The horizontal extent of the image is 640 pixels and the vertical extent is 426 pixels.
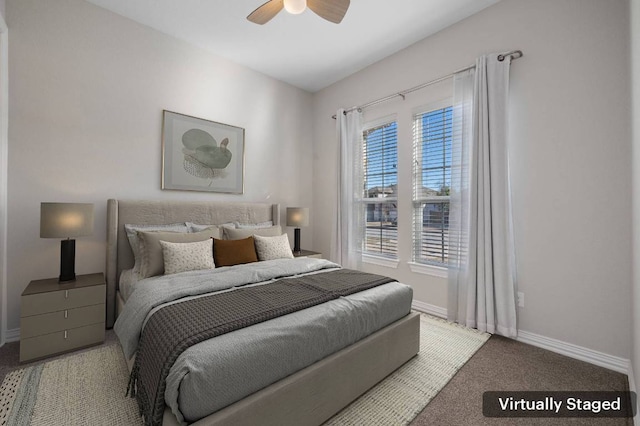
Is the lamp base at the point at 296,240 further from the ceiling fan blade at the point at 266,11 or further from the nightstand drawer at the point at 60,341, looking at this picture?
the ceiling fan blade at the point at 266,11

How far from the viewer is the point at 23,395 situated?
1.72 metres

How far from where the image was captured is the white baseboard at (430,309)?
3068 millimetres

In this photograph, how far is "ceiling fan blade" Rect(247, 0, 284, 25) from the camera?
83.8 inches

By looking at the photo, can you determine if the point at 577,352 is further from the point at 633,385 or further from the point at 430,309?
the point at 430,309

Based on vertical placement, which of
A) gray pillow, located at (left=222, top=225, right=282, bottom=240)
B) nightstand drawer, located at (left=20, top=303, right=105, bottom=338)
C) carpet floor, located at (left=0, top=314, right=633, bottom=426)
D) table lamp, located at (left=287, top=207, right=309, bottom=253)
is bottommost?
carpet floor, located at (left=0, top=314, right=633, bottom=426)

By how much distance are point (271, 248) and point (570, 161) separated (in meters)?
2.81

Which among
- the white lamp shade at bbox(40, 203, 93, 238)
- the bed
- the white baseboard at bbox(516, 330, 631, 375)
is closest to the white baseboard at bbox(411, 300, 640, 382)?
the white baseboard at bbox(516, 330, 631, 375)

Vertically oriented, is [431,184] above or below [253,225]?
above

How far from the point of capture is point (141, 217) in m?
2.92

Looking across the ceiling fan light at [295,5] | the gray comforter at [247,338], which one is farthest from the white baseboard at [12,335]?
the ceiling fan light at [295,5]

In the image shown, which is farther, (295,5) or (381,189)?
(381,189)

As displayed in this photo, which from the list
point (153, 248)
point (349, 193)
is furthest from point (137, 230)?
point (349, 193)

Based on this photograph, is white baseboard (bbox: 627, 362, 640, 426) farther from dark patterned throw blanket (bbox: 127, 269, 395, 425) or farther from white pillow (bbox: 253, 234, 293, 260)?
white pillow (bbox: 253, 234, 293, 260)

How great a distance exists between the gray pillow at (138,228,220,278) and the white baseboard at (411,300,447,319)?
8.47 ft
